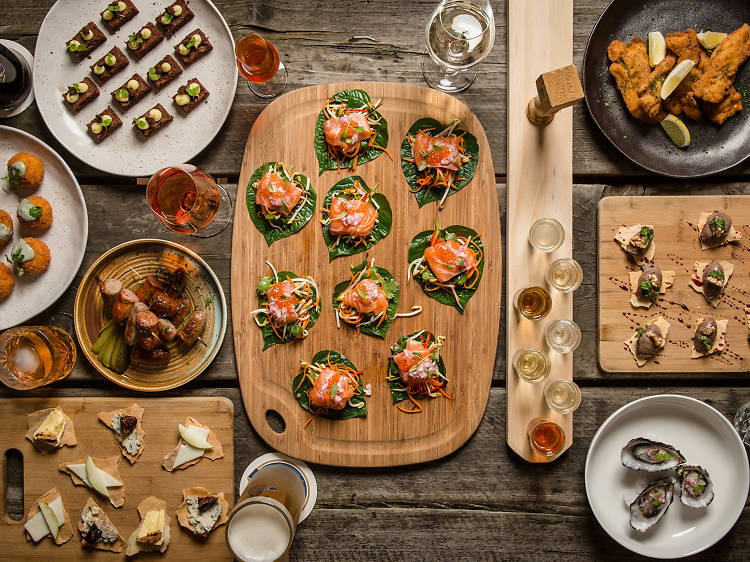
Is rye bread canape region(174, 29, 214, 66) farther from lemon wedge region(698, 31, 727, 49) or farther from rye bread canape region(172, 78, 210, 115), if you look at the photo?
lemon wedge region(698, 31, 727, 49)

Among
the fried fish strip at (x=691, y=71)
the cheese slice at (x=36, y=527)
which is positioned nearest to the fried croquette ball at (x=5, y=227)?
the cheese slice at (x=36, y=527)

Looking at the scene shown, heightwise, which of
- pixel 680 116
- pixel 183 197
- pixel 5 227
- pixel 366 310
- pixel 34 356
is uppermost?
pixel 680 116

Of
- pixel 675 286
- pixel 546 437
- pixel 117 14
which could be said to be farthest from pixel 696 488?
pixel 117 14

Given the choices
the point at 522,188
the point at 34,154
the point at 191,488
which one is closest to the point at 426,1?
the point at 522,188

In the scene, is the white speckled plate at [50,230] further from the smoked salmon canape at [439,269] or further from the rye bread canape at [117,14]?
the smoked salmon canape at [439,269]

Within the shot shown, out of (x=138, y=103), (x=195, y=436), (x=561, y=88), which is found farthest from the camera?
(x=138, y=103)

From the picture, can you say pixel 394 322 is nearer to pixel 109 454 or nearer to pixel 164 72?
pixel 109 454
